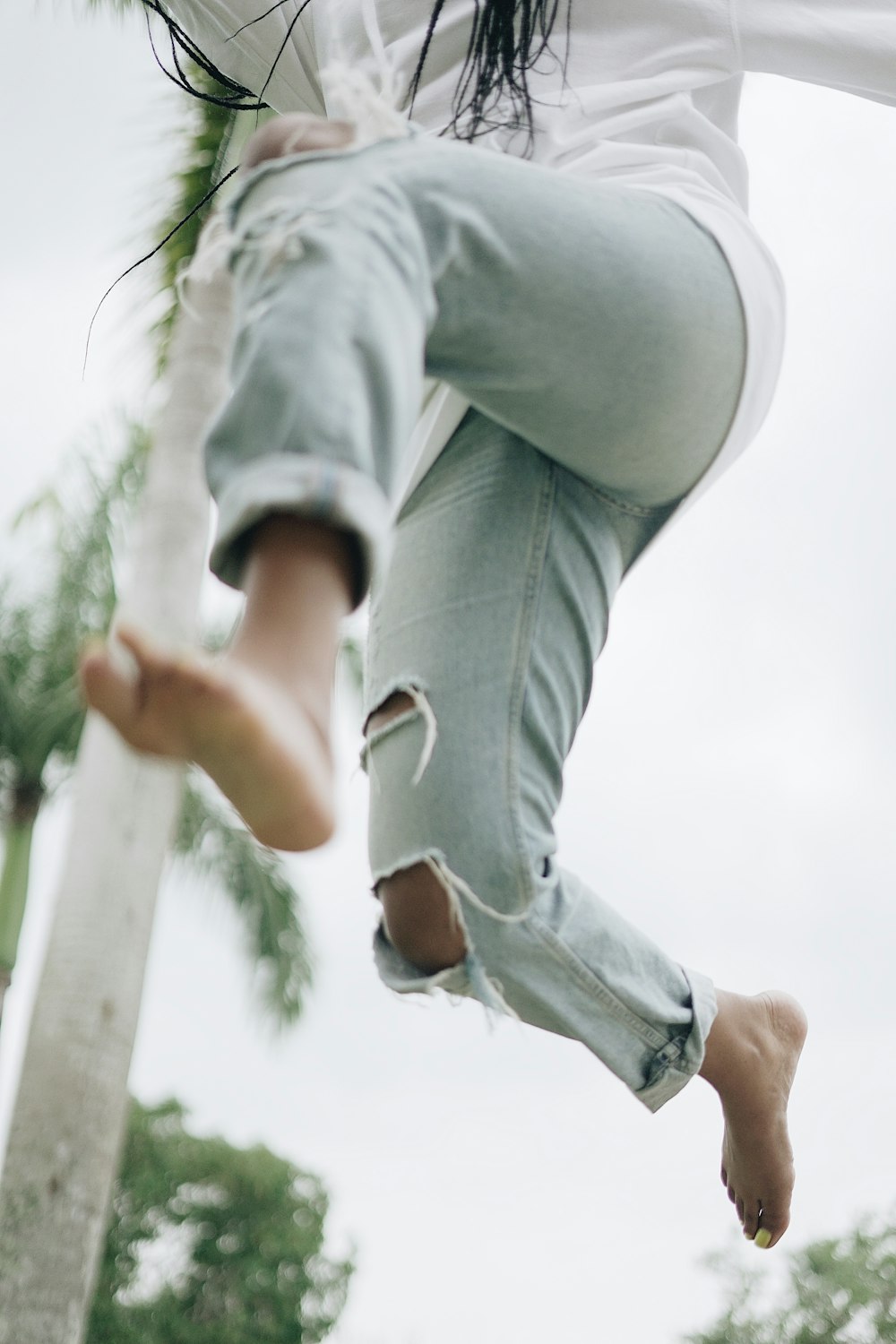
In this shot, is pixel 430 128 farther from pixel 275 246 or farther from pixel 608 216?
pixel 275 246

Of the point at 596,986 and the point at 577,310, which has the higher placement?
the point at 577,310

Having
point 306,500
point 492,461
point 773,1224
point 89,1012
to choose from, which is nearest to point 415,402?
point 306,500

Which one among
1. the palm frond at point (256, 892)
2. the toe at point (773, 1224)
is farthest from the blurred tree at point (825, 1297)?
the toe at point (773, 1224)

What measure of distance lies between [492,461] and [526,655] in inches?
7.3

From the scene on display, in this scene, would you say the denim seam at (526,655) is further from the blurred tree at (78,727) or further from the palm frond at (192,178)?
the blurred tree at (78,727)

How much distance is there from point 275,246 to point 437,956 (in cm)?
65

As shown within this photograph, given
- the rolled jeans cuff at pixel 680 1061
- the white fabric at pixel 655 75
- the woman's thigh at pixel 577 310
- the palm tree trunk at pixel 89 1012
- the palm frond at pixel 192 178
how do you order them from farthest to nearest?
the palm frond at pixel 192 178, the palm tree trunk at pixel 89 1012, the rolled jeans cuff at pixel 680 1061, the white fabric at pixel 655 75, the woman's thigh at pixel 577 310

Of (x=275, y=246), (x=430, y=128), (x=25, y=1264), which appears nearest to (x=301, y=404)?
(x=275, y=246)

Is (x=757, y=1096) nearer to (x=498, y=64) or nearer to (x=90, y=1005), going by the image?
(x=498, y=64)

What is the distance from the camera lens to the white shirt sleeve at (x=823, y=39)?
1243 mm

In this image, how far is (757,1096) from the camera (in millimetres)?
1460

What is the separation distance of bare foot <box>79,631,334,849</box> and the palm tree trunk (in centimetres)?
389

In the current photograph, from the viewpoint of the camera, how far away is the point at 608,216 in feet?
3.33

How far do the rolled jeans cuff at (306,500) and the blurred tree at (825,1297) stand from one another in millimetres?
15759
